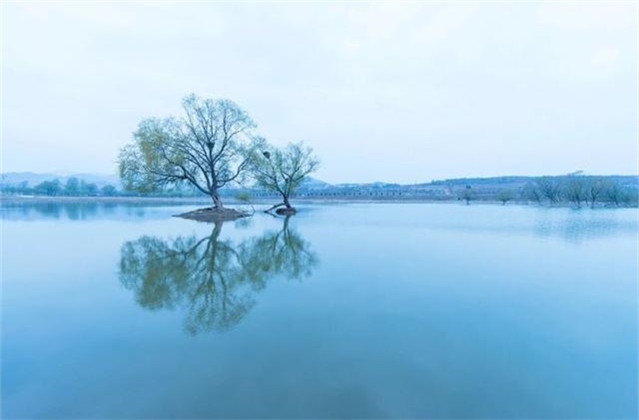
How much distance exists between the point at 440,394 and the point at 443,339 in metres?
1.61

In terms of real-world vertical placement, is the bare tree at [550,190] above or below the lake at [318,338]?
above

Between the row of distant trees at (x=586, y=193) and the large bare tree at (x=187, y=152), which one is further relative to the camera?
the row of distant trees at (x=586, y=193)

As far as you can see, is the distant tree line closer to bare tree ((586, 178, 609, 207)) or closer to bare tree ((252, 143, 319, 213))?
bare tree ((586, 178, 609, 207))

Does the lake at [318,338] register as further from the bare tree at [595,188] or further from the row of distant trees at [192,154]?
the bare tree at [595,188]

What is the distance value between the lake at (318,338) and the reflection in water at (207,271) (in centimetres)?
7

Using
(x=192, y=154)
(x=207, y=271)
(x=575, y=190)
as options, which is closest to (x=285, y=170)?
(x=192, y=154)

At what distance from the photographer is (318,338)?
5.41m

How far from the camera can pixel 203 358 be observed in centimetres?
472

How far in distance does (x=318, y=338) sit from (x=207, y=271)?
18.9 feet

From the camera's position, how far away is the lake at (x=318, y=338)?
3.80 metres

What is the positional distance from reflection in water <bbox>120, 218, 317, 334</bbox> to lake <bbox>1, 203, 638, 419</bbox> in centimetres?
7

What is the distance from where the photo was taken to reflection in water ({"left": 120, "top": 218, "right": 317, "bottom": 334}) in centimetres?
696

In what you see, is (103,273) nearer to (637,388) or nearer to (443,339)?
(443,339)

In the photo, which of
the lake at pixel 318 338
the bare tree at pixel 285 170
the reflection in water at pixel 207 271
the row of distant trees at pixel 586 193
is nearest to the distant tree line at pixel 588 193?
the row of distant trees at pixel 586 193
